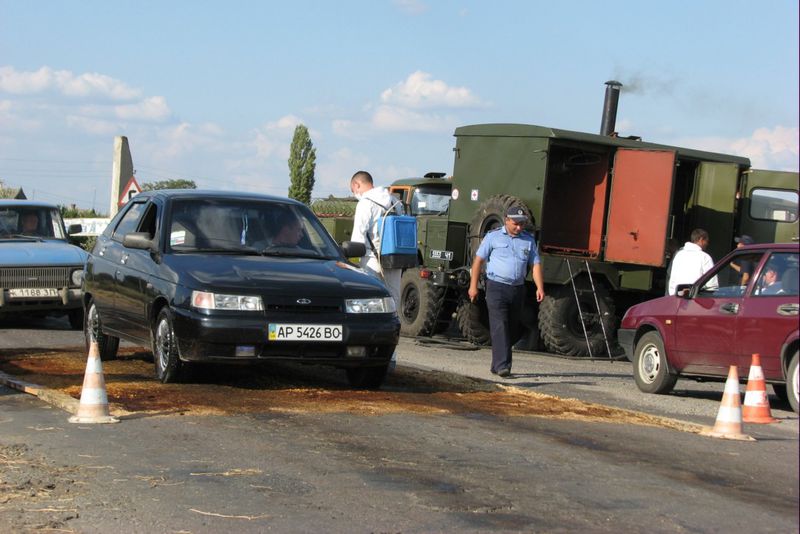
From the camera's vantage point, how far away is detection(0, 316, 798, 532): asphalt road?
5660mm

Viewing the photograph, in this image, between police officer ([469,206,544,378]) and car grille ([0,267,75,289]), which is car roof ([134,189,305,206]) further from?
car grille ([0,267,75,289])

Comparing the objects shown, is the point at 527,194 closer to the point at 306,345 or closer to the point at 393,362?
the point at 393,362

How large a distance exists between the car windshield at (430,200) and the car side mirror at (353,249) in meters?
9.57

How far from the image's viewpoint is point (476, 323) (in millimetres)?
18438

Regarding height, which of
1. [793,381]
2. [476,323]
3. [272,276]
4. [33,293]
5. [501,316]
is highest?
[272,276]

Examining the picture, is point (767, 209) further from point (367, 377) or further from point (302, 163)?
point (302, 163)

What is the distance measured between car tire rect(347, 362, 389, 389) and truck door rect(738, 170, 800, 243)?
29.7ft

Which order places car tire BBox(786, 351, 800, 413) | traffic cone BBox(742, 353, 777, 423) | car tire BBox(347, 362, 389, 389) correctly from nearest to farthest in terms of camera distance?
traffic cone BBox(742, 353, 777, 423)
car tire BBox(786, 351, 800, 413)
car tire BBox(347, 362, 389, 389)

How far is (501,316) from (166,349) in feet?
12.7

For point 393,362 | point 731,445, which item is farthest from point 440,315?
point 731,445

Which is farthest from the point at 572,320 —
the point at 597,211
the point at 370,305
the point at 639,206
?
the point at 370,305

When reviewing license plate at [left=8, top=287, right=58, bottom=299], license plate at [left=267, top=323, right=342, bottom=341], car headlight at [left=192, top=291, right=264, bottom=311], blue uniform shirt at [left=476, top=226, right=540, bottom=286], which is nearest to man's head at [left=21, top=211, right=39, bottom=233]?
license plate at [left=8, top=287, right=58, bottom=299]

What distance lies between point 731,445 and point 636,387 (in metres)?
4.42

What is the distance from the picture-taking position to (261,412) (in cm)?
861
